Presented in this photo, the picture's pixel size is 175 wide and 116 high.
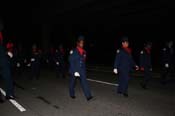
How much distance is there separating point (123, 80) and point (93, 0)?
13.7 meters

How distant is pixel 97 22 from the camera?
30.7m

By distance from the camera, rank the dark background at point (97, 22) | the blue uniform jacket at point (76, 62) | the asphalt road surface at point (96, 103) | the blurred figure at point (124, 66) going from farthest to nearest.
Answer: the dark background at point (97, 22) < the blurred figure at point (124, 66) < the blue uniform jacket at point (76, 62) < the asphalt road surface at point (96, 103)

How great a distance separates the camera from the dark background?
77.2ft

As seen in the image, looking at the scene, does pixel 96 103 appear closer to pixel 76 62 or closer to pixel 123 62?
pixel 76 62

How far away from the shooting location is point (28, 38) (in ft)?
149

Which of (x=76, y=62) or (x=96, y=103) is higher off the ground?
(x=76, y=62)

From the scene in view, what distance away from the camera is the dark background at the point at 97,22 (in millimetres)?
23516

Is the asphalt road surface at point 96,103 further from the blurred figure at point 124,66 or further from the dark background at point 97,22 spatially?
the dark background at point 97,22

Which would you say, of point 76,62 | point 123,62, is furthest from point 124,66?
point 76,62

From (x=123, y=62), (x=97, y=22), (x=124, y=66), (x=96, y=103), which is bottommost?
(x=96, y=103)

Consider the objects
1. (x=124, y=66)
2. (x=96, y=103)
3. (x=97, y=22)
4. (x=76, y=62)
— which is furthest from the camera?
(x=97, y=22)

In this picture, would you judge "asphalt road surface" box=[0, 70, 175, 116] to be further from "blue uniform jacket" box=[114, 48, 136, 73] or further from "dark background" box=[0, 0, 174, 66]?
"dark background" box=[0, 0, 174, 66]

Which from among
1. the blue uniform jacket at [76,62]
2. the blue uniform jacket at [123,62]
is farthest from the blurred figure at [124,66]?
the blue uniform jacket at [76,62]

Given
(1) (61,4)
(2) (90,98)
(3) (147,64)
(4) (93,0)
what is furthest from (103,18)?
(2) (90,98)
